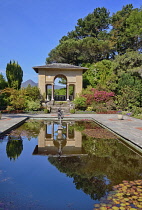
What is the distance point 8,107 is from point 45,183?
716 inches

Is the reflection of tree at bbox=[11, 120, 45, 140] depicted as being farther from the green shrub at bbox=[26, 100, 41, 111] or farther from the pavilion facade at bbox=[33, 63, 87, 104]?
the pavilion facade at bbox=[33, 63, 87, 104]

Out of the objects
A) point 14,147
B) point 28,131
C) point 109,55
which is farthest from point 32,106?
point 109,55

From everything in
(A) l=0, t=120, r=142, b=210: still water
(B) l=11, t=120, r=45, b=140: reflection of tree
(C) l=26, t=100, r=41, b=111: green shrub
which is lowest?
(A) l=0, t=120, r=142, b=210: still water

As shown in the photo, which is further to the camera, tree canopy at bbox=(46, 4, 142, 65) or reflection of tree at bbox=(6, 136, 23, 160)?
tree canopy at bbox=(46, 4, 142, 65)

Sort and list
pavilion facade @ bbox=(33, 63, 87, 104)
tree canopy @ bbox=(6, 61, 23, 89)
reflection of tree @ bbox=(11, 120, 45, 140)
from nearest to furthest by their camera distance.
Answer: reflection of tree @ bbox=(11, 120, 45, 140) → tree canopy @ bbox=(6, 61, 23, 89) → pavilion facade @ bbox=(33, 63, 87, 104)

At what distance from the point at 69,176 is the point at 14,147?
346 centimetres

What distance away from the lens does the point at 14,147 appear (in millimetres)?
7359

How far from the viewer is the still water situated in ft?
11.3

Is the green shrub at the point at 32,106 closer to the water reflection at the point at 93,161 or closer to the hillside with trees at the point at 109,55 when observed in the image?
the hillside with trees at the point at 109,55

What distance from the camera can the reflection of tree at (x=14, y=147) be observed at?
643 centimetres

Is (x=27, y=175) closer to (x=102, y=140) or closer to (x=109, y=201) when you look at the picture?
(x=109, y=201)

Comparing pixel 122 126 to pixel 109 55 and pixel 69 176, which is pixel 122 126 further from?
pixel 109 55

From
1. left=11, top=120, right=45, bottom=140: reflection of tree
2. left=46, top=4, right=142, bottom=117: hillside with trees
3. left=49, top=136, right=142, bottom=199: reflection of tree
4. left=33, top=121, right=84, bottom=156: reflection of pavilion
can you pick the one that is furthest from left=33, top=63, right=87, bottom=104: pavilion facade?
left=49, top=136, right=142, bottom=199: reflection of tree

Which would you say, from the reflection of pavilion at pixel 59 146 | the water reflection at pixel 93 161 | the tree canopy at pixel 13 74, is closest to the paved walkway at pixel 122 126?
the water reflection at pixel 93 161
